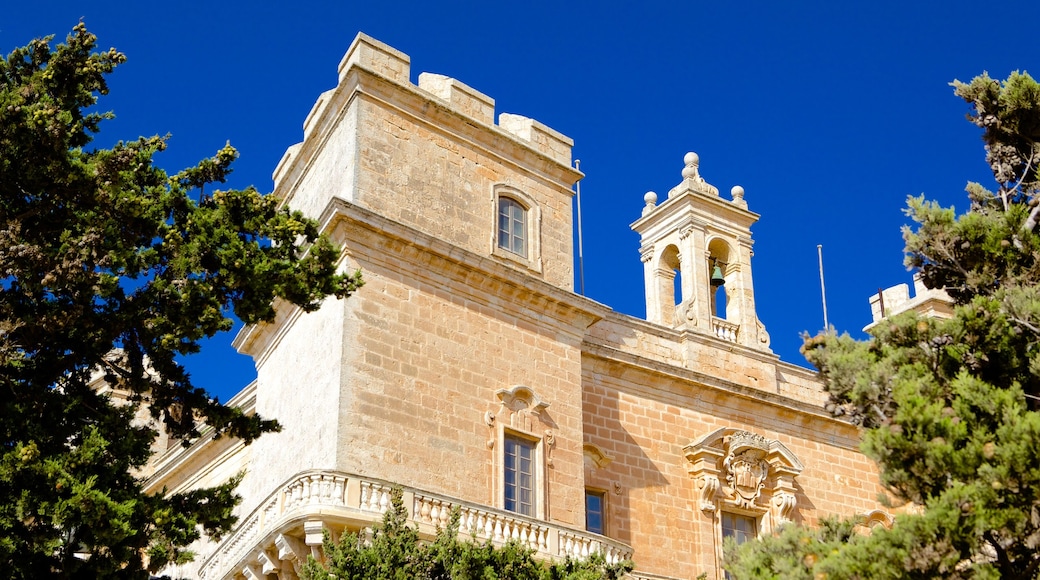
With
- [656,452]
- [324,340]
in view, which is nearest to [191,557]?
[324,340]

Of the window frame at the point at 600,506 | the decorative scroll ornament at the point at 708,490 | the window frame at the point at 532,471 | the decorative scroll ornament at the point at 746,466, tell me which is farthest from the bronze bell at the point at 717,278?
the window frame at the point at 532,471

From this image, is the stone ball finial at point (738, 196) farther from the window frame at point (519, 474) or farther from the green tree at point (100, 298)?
the green tree at point (100, 298)

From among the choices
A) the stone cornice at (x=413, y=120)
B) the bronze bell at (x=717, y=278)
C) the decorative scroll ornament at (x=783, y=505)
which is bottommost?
the decorative scroll ornament at (x=783, y=505)

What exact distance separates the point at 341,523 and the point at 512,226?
637 centimetres

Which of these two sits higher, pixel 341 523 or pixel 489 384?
pixel 489 384

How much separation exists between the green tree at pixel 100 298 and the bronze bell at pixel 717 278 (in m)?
11.1

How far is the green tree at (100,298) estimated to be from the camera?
41.7ft

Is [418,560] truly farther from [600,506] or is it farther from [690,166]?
[690,166]

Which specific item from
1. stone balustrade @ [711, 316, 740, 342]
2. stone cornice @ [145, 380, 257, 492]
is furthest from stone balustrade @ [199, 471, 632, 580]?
stone balustrade @ [711, 316, 740, 342]

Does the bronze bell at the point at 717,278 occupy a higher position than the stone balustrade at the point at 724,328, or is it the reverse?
the bronze bell at the point at 717,278

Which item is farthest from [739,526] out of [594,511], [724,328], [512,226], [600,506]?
[512,226]

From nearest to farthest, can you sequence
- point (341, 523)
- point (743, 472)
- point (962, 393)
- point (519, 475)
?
point (962, 393) → point (341, 523) → point (519, 475) → point (743, 472)

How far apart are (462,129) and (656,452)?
19.6 feet

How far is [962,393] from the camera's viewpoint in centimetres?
1106
